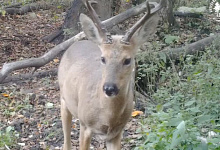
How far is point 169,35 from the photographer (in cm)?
921

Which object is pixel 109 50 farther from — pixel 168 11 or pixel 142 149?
pixel 168 11

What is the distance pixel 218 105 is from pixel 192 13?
5.89m

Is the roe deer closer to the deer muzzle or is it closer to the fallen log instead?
the deer muzzle

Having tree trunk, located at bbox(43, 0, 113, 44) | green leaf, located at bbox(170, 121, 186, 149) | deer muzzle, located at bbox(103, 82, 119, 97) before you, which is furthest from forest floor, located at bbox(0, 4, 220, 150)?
green leaf, located at bbox(170, 121, 186, 149)

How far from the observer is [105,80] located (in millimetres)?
4422

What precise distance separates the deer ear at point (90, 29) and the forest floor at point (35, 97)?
5.63ft

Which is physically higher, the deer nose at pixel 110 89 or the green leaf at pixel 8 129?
the deer nose at pixel 110 89

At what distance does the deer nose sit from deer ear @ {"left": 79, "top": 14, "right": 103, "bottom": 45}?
804mm

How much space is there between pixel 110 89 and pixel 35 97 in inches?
135

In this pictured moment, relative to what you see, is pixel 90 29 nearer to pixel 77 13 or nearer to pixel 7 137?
pixel 7 137

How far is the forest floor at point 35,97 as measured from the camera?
6.31 m

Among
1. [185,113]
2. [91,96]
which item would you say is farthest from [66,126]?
[185,113]

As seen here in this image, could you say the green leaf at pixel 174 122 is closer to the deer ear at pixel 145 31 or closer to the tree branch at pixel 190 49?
the deer ear at pixel 145 31

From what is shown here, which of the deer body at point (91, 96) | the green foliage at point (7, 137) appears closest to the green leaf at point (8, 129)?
the green foliage at point (7, 137)
